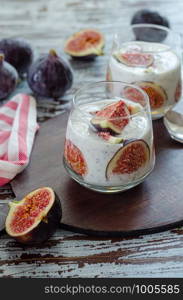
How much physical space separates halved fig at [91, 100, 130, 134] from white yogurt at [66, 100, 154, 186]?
24 millimetres

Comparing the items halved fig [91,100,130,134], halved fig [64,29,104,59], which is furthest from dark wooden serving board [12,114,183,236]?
halved fig [64,29,104,59]

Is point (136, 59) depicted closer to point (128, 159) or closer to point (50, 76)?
point (50, 76)

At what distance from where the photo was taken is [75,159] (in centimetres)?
180

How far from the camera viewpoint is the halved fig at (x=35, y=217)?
5.31ft

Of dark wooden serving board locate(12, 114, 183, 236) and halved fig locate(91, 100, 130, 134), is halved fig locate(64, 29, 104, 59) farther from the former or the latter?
halved fig locate(91, 100, 130, 134)

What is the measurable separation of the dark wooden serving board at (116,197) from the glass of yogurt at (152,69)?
18 cm

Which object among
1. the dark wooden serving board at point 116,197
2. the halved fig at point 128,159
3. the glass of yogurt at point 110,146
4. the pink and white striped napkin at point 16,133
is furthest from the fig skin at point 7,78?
the halved fig at point 128,159

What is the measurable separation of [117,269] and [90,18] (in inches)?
74.5

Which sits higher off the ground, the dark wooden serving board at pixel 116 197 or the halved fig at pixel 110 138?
the halved fig at pixel 110 138

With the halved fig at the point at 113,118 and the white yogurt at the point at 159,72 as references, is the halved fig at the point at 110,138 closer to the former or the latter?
the halved fig at the point at 113,118

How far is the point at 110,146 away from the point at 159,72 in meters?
0.56

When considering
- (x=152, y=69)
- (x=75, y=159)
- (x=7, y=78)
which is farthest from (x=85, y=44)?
(x=75, y=159)

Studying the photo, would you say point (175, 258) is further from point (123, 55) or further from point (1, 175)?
point (123, 55)

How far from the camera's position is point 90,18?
3.12 m
